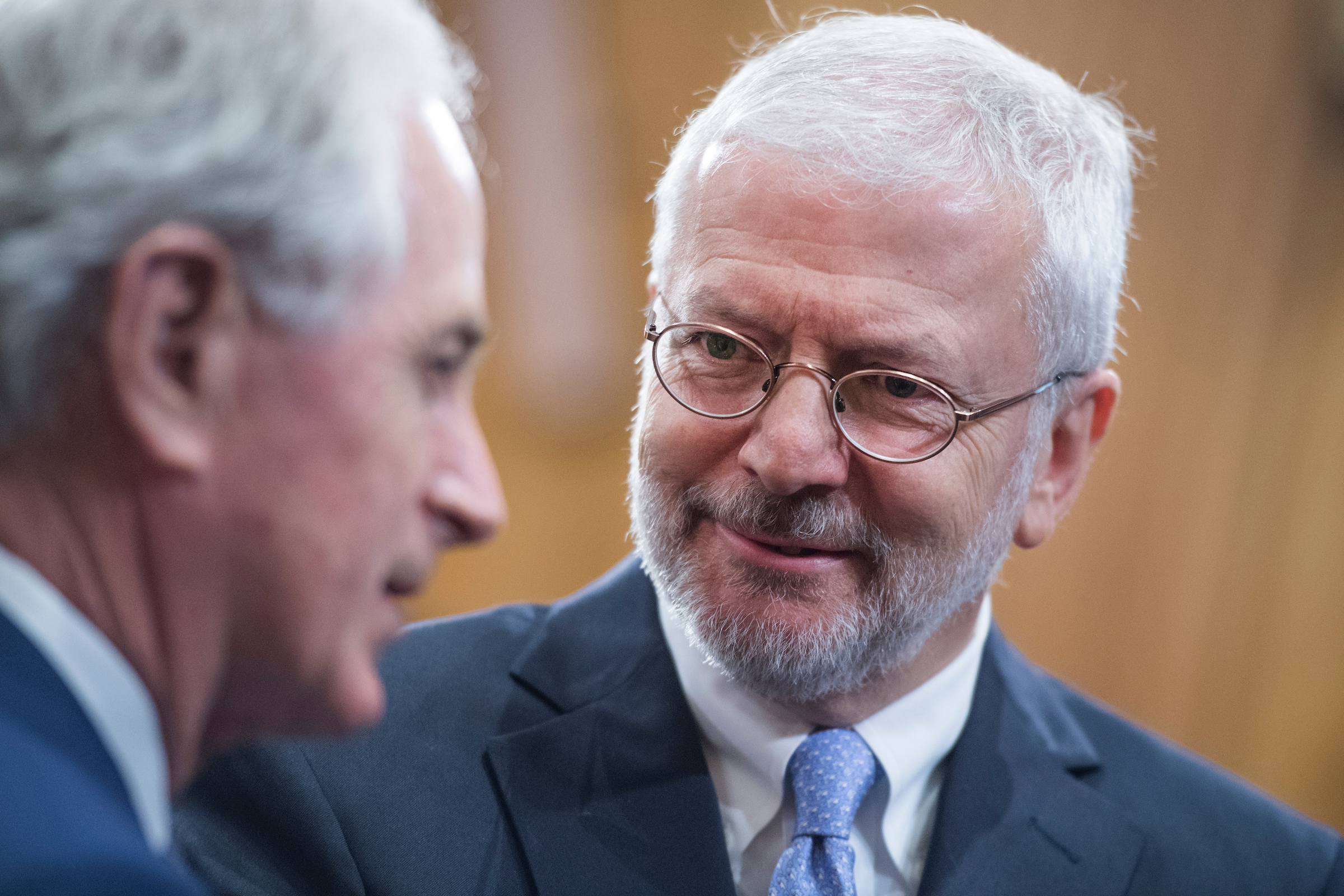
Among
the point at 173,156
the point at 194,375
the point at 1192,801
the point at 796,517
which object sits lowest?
the point at 1192,801

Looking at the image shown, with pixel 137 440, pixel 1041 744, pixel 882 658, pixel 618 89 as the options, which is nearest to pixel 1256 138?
pixel 618 89

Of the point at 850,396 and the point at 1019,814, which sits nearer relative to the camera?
the point at 850,396

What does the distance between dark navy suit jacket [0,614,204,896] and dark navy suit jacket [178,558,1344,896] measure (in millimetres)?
683

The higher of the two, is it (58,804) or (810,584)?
(58,804)

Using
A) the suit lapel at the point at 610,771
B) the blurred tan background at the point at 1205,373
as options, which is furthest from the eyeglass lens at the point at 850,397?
the blurred tan background at the point at 1205,373

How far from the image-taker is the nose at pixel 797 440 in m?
1.59

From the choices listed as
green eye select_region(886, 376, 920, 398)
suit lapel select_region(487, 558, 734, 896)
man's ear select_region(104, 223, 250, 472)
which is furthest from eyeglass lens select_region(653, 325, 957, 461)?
man's ear select_region(104, 223, 250, 472)

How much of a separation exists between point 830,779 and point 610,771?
1.08 feet

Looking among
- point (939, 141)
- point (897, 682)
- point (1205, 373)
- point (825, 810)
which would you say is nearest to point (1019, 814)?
point (897, 682)

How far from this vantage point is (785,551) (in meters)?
1.70

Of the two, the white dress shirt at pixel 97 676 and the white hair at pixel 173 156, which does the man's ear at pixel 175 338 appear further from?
the white dress shirt at pixel 97 676

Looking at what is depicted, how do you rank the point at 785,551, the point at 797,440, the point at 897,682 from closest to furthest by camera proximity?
the point at 797,440 → the point at 785,551 → the point at 897,682

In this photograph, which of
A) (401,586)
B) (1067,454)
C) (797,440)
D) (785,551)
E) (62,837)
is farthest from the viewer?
(1067,454)

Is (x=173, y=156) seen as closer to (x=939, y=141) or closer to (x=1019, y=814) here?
(x=939, y=141)
